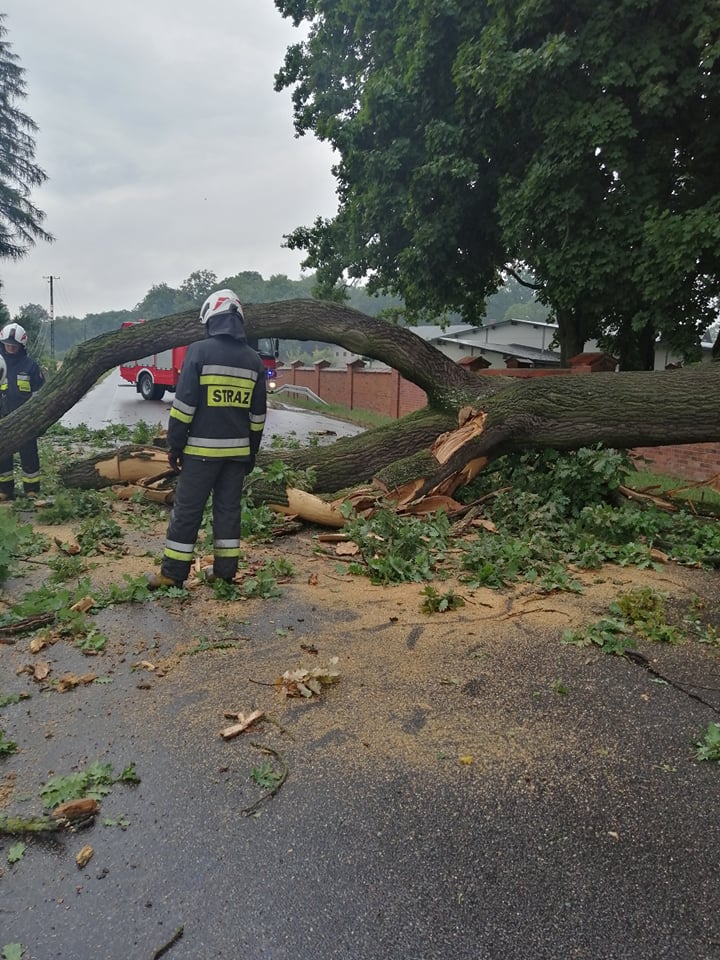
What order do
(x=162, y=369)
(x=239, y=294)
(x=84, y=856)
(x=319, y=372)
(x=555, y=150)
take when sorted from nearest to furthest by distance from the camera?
(x=84, y=856)
(x=555, y=150)
(x=162, y=369)
(x=319, y=372)
(x=239, y=294)

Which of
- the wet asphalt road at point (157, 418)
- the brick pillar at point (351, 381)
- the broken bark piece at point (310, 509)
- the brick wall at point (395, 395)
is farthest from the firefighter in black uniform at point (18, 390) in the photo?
the brick pillar at point (351, 381)

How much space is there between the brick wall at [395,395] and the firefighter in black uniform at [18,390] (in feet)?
16.7

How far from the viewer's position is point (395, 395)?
63.6ft

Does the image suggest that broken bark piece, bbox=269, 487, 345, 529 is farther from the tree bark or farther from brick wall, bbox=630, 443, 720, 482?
brick wall, bbox=630, 443, 720, 482

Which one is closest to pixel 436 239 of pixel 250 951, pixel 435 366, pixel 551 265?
pixel 551 265

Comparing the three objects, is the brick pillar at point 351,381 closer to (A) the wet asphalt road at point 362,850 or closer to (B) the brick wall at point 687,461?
(B) the brick wall at point 687,461

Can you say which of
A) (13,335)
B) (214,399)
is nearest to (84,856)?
(214,399)

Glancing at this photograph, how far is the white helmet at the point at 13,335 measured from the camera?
692 centimetres

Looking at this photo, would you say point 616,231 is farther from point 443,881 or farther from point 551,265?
point 443,881

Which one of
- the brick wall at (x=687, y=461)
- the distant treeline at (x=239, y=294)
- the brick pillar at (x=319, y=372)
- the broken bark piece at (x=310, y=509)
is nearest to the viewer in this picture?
the broken bark piece at (x=310, y=509)

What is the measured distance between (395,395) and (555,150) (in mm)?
10754

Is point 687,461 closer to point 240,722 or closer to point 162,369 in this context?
point 240,722

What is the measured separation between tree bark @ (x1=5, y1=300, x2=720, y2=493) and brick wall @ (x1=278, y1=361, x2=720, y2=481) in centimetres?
58

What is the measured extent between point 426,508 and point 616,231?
5671 mm
